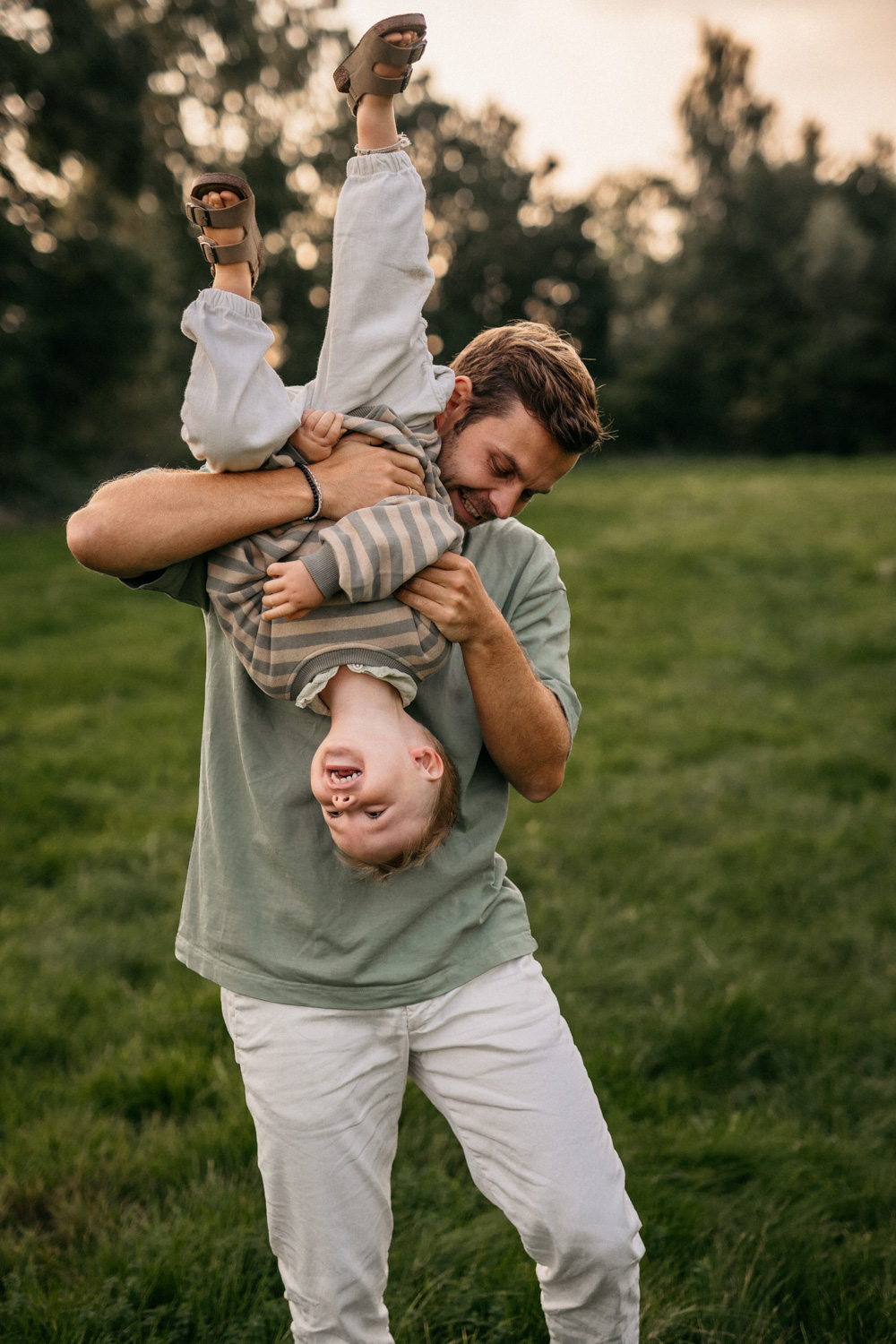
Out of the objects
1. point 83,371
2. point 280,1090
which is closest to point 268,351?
point 280,1090

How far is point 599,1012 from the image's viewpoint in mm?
3719

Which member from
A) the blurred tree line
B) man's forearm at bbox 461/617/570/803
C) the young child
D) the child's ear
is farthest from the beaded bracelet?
the blurred tree line

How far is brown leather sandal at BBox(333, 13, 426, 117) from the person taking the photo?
1.76m

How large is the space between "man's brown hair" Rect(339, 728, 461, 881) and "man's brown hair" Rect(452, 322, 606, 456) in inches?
26.9

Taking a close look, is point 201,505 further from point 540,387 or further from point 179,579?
point 540,387

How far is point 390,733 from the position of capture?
1871 mm

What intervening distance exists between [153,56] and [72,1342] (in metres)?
18.1

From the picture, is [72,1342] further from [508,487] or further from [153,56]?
[153,56]

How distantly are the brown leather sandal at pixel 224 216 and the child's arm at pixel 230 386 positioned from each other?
0.07 meters

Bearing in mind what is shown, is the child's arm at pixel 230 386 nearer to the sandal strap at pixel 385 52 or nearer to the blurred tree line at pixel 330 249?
the sandal strap at pixel 385 52

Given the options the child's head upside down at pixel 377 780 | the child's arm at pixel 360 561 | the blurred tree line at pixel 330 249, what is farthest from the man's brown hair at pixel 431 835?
the blurred tree line at pixel 330 249

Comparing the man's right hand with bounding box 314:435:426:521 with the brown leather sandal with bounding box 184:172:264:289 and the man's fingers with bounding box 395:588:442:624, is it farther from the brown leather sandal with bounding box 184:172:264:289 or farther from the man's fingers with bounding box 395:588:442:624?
the brown leather sandal with bounding box 184:172:264:289

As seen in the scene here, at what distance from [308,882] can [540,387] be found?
1.08 m

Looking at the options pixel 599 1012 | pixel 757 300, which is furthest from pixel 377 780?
pixel 757 300
